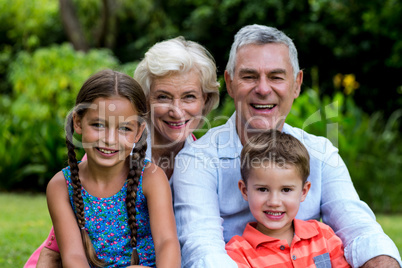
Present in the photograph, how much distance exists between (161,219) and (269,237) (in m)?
0.57

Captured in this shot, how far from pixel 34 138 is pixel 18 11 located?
8146mm

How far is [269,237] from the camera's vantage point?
2631mm

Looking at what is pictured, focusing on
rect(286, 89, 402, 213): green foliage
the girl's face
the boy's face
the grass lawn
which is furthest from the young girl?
rect(286, 89, 402, 213): green foliage

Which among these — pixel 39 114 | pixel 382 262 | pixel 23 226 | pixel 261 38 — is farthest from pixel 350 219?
pixel 39 114

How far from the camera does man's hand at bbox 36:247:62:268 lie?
2832mm

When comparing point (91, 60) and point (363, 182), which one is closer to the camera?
point (363, 182)

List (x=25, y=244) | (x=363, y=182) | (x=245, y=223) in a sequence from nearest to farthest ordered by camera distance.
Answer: (x=245, y=223)
(x=25, y=244)
(x=363, y=182)

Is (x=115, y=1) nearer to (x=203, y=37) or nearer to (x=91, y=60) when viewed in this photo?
(x=203, y=37)

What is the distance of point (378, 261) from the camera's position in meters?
2.54

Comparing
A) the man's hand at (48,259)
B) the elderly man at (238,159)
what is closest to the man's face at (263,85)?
the elderly man at (238,159)

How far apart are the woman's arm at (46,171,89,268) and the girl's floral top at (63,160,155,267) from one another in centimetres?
5

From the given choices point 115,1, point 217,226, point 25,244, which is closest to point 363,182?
point 25,244

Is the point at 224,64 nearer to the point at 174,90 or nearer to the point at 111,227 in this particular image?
the point at 174,90

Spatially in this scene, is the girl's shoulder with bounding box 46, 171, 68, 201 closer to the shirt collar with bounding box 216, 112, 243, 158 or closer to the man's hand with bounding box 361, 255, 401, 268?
the shirt collar with bounding box 216, 112, 243, 158
